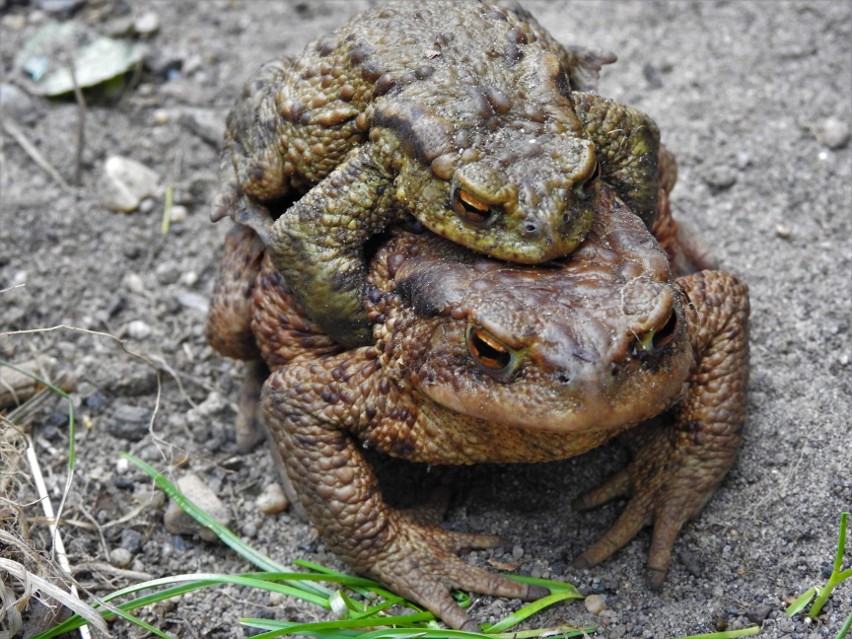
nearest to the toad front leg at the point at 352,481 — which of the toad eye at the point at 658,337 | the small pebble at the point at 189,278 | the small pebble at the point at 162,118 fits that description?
the toad eye at the point at 658,337

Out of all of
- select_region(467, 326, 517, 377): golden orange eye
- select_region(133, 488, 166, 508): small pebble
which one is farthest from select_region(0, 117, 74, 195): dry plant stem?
select_region(467, 326, 517, 377): golden orange eye

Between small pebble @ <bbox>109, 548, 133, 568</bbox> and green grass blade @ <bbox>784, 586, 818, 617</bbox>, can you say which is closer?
green grass blade @ <bbox>784, 586, 818, 617</bbox>

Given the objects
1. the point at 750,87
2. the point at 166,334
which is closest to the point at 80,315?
the point at 166,334

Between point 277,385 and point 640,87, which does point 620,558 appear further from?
point 640,87

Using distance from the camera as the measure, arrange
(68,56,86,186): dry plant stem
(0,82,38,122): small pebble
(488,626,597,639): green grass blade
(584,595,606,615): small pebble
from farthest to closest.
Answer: (0,82,38,122): small pebble < (68,56,86,186): dry plant stem < (584,595,606,615): small pebble < (488,626,597,639): green grass blade

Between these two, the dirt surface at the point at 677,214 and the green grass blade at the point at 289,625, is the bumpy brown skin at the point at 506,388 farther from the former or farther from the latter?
the green grass blade at the point at 289,625

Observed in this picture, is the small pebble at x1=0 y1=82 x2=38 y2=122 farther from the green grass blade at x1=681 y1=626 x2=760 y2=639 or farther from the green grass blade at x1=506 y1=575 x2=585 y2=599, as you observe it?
the green grass blade at x1=681 y1=626 x2=760 y2=639
